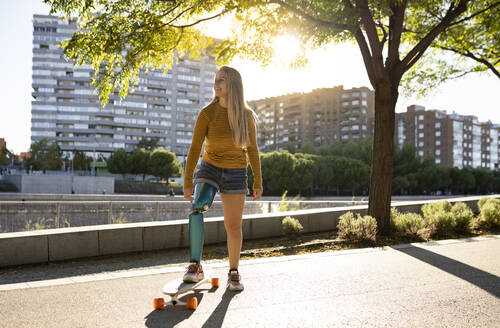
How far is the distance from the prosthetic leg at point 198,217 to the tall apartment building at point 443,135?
115415 millimetres

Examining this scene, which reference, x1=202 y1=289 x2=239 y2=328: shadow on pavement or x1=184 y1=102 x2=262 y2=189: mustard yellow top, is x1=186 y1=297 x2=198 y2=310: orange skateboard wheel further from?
x1=184 y1=102 x2=262 y2=189: mustard yellow top

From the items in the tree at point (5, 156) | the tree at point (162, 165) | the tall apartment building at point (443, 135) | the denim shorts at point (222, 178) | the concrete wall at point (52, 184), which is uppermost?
the tall apartment building at point (443, 135)

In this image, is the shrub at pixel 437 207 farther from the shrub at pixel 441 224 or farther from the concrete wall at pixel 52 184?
the concrete wall at pixel 52 184

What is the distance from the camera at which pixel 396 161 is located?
238ft

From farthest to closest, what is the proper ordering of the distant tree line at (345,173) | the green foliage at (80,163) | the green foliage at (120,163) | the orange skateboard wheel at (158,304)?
the green foliage at (80,163) → the green foliage at (120,163) → the distant tree line at (345,173) → the orange skateboard wheel at (158,304)

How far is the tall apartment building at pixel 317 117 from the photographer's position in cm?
11625

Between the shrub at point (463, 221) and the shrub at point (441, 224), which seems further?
the shrub at point (463, 221)

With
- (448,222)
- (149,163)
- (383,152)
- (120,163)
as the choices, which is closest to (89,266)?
(383,152)

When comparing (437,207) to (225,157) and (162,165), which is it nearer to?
(225,157)

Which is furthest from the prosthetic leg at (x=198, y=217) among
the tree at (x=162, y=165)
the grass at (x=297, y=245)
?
the tree at (x=162, y=165)

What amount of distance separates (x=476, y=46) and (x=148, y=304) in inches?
525

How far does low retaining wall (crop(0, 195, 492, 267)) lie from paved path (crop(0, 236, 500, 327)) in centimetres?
140

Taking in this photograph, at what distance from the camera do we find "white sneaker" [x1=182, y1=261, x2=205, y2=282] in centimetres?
325

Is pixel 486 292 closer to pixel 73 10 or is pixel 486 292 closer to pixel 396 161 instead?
pixel 73 10
